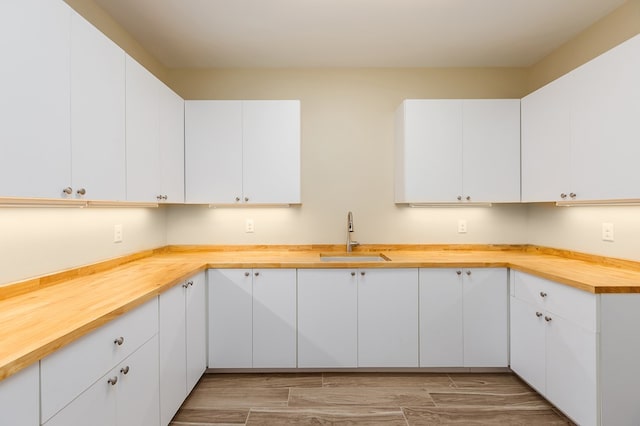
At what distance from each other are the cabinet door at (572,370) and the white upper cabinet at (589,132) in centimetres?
80

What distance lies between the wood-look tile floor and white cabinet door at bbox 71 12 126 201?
4.77ft

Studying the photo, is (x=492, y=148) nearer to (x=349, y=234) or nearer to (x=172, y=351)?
(x=349, y=234)

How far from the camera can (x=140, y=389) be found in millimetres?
1618

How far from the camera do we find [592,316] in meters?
1.81

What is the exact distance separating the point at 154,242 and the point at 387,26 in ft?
8.26

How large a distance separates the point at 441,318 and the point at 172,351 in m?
1.84

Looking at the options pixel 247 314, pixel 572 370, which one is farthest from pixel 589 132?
pixel 247 314

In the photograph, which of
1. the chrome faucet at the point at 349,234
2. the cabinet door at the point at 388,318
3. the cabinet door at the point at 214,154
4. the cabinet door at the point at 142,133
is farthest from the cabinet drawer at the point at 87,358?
the chrome faucet at the point at 349,234

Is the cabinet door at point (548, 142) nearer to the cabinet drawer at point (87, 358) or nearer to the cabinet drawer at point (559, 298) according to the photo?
the cabinet drawer at point (559, 298)

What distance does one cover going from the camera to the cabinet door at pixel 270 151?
9.37 feet

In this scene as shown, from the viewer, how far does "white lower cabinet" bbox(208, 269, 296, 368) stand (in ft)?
8.47

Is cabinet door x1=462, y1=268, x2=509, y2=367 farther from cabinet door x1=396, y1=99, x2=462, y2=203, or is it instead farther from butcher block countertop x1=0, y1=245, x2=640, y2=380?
cabinet door x1=396, y1=99, x2=462, y2=203

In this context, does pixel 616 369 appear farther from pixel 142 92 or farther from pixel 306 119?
pixel 142 92

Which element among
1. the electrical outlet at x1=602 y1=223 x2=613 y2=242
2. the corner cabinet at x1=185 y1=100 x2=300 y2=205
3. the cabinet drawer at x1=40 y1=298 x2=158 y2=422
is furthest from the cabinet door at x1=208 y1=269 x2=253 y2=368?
the electrical outlet at x1=602 y1=223 x2=613 y2=242
